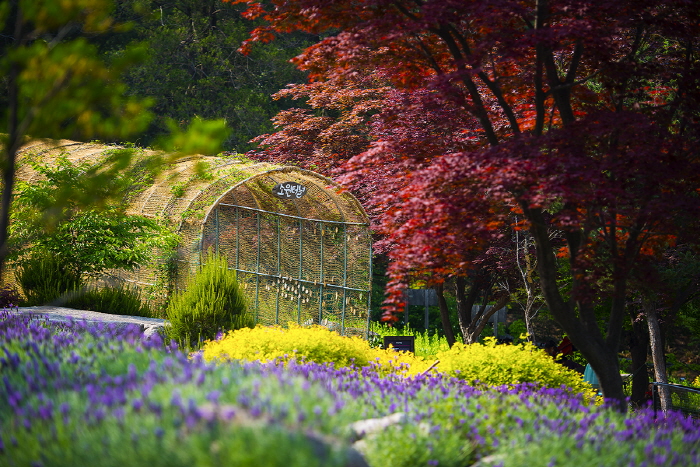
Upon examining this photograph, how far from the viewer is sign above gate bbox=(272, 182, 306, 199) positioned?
10.6m

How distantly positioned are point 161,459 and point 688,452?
2752 millimetres

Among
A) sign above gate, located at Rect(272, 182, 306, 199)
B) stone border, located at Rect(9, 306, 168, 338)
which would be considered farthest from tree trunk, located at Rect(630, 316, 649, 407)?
stone border, located at Rect(9, 306, 168, 338)

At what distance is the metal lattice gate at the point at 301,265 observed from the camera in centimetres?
1112

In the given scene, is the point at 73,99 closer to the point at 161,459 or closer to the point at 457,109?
the point at 161,459

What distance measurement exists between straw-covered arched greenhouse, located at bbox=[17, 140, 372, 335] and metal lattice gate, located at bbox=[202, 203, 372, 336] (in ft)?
0.05

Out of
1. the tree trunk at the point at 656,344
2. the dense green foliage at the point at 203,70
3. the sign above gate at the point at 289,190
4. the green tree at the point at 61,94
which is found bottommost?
the tree trunk at the point at 656,344

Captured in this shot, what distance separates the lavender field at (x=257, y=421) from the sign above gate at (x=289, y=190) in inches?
247

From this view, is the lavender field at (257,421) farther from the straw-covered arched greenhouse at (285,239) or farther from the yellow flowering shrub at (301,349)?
the straw-covered arched greenhouse at (285,239)

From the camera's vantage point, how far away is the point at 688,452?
3.59 meters

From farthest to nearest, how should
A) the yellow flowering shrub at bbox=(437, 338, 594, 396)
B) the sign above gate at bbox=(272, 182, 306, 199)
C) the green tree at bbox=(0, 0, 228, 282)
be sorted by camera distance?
the sign above gate at bbox=(272, 182, 306, 199), the yellow flowering shrub at bbox=(437, 338, 594, 396), the green tree at bbox=(0, 0, 228, 282)

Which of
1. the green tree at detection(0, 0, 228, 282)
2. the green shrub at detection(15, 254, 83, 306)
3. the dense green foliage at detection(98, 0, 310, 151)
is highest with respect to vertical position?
the dense green foliage at detection(98, 0, 310, 151)

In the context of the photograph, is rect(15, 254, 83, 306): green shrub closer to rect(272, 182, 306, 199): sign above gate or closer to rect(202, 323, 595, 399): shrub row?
rect(272, 182, 306, 199): sign above gate

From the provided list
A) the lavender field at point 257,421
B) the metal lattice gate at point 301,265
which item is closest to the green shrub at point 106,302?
the metal lattice gate at point 301,265

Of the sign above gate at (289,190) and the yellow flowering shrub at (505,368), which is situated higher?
the sign above gate at (289,190)
